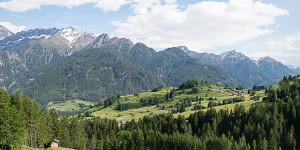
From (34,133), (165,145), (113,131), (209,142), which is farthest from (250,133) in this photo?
(34,133)

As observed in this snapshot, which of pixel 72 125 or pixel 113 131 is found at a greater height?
pixel 72 125

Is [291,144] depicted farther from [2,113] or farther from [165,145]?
[2,113]

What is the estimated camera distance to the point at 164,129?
545 feet

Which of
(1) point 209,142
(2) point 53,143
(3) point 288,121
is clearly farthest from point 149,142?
(3) point 288,121

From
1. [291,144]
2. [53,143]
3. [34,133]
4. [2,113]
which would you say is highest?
[2,113]

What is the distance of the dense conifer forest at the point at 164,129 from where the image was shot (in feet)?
246

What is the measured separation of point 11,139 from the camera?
6506 centimetres

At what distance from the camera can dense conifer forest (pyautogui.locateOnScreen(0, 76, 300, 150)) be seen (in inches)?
2953

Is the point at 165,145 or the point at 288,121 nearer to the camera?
the point at 165,145

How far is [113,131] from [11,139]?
96.0 metres

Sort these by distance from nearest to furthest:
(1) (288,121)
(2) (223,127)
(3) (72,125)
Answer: (3) (72,125) < (1) (288,121) < (2) (223,127)

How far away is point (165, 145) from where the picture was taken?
378 ft

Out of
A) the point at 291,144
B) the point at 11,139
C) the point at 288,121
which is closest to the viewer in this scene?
the point at 11,139

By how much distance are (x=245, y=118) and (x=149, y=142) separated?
7573 centimetres
